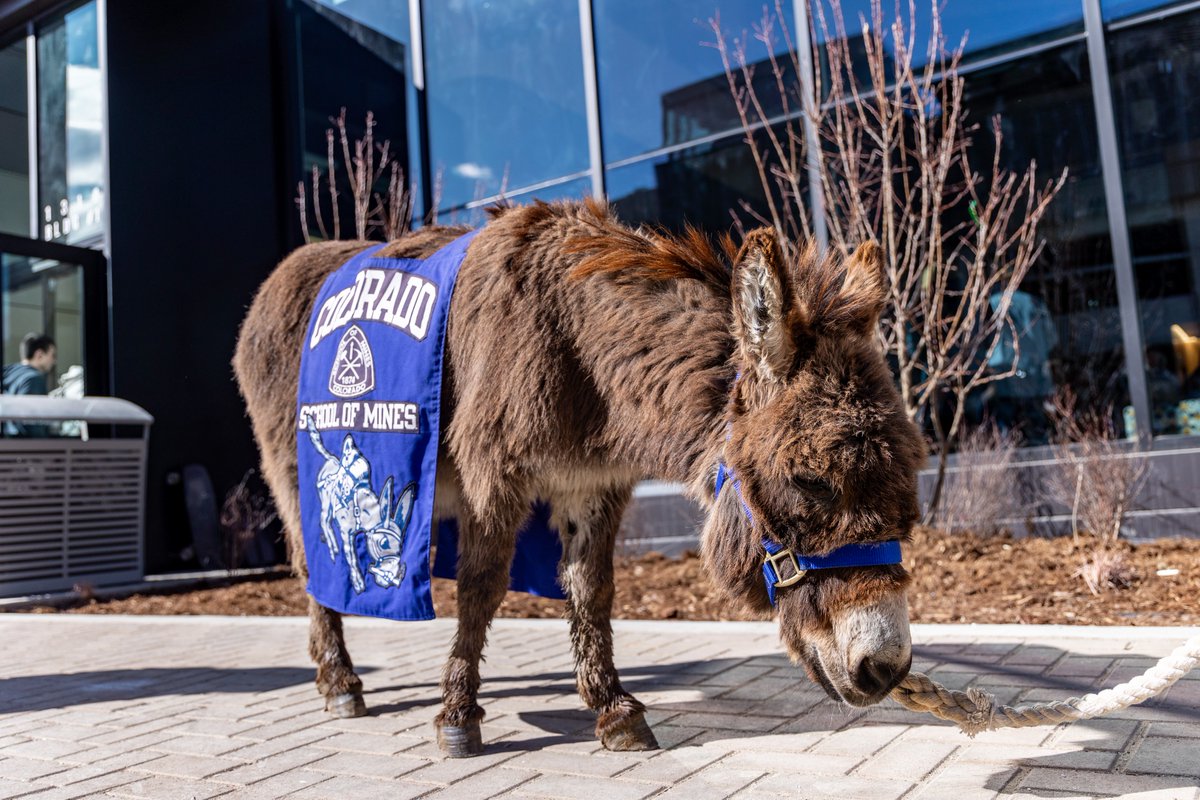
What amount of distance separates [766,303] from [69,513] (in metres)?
8.60

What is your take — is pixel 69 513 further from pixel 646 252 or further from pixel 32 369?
pixel 646 252

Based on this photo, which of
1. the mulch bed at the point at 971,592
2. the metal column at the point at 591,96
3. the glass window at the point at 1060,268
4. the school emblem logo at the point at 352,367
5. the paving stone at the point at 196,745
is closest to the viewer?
the paving stone at the point at 196,745

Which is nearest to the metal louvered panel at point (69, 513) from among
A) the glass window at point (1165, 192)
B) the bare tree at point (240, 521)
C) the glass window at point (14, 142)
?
the bare tree at point (240, 521)

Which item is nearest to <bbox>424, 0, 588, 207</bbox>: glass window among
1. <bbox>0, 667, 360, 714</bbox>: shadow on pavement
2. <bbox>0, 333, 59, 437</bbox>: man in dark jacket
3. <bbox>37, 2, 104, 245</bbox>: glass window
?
<bbox>37, 2, 104, 245</bbox>: glass window

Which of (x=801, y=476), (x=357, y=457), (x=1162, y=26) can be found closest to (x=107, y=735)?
(x=357, y=457)

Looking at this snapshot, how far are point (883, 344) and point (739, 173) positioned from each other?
3757 millimetres

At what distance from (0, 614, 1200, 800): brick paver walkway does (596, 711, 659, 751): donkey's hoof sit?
0.05 meters

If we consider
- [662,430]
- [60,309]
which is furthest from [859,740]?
[60,309]

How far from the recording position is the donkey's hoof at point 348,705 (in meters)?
4.19

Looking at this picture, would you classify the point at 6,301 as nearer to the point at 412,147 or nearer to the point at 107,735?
the point at 412,147

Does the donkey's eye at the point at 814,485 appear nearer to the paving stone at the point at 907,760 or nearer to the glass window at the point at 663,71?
the paving stone at the point at 907,760

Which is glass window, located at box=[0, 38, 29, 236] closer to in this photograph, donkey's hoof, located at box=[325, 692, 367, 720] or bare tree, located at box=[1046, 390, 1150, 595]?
donkey's hoof, located at box=[325, 692, 367, 720]

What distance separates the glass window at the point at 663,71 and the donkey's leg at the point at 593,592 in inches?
282

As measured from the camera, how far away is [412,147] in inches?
495
